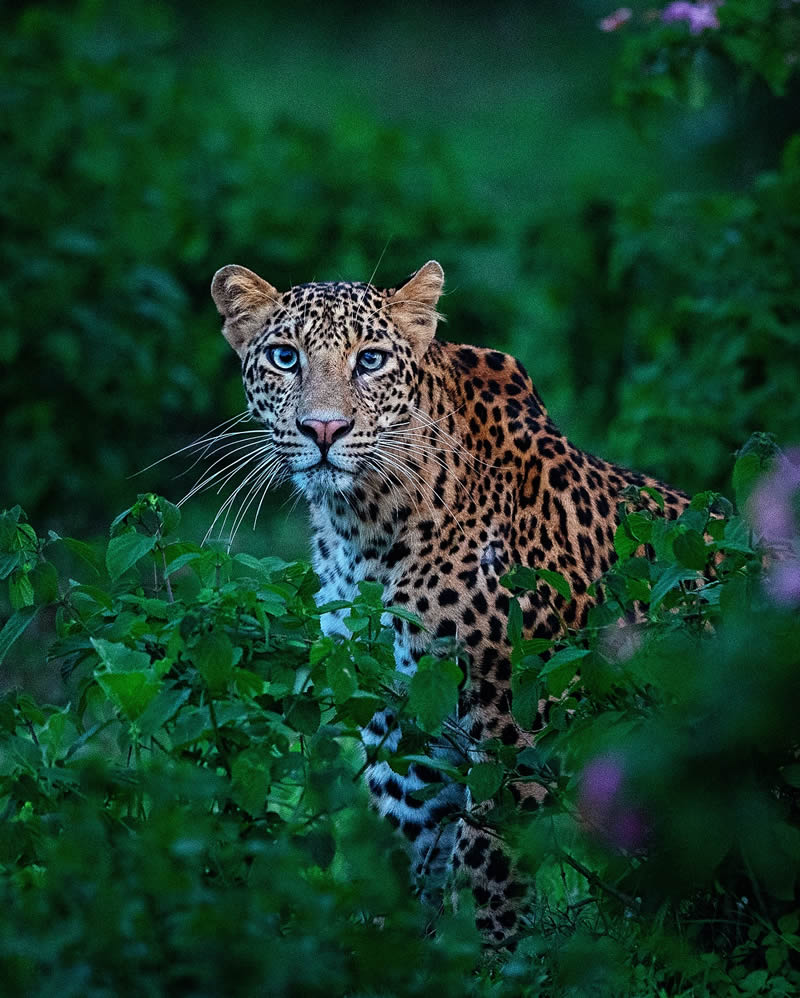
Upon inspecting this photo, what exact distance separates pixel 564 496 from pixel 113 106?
574 cm

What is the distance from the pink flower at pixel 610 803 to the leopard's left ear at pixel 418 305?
78.3 inches

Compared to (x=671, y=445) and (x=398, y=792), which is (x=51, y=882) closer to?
(x=398, y=792)

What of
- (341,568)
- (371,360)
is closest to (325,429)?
(371,360)

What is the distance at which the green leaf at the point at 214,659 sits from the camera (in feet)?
12.6

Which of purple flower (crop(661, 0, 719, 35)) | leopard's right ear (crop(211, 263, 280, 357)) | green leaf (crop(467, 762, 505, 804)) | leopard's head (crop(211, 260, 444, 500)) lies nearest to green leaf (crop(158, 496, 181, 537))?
leopard's head (crop(211, 260, 444, 500))

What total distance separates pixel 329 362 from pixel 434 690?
65.7 inches

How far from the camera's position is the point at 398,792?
5.44 meters

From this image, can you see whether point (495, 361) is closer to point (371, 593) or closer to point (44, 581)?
point (371, 593)

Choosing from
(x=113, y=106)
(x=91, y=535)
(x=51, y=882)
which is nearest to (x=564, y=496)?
(x=51, y=882)

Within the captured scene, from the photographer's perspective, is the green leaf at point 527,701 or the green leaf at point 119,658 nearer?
the green leaf at point 119,658

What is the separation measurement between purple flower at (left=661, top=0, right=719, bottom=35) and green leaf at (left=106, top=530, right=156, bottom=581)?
384 cm

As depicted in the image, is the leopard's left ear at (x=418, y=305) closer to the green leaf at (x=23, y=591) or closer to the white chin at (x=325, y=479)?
the white chin at (x=325, y=479)

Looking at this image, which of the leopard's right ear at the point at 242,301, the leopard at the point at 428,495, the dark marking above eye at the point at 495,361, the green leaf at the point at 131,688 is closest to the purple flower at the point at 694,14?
the dark marking above eye at the point at 495,361

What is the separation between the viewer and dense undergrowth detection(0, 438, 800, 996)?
319 centimetres
